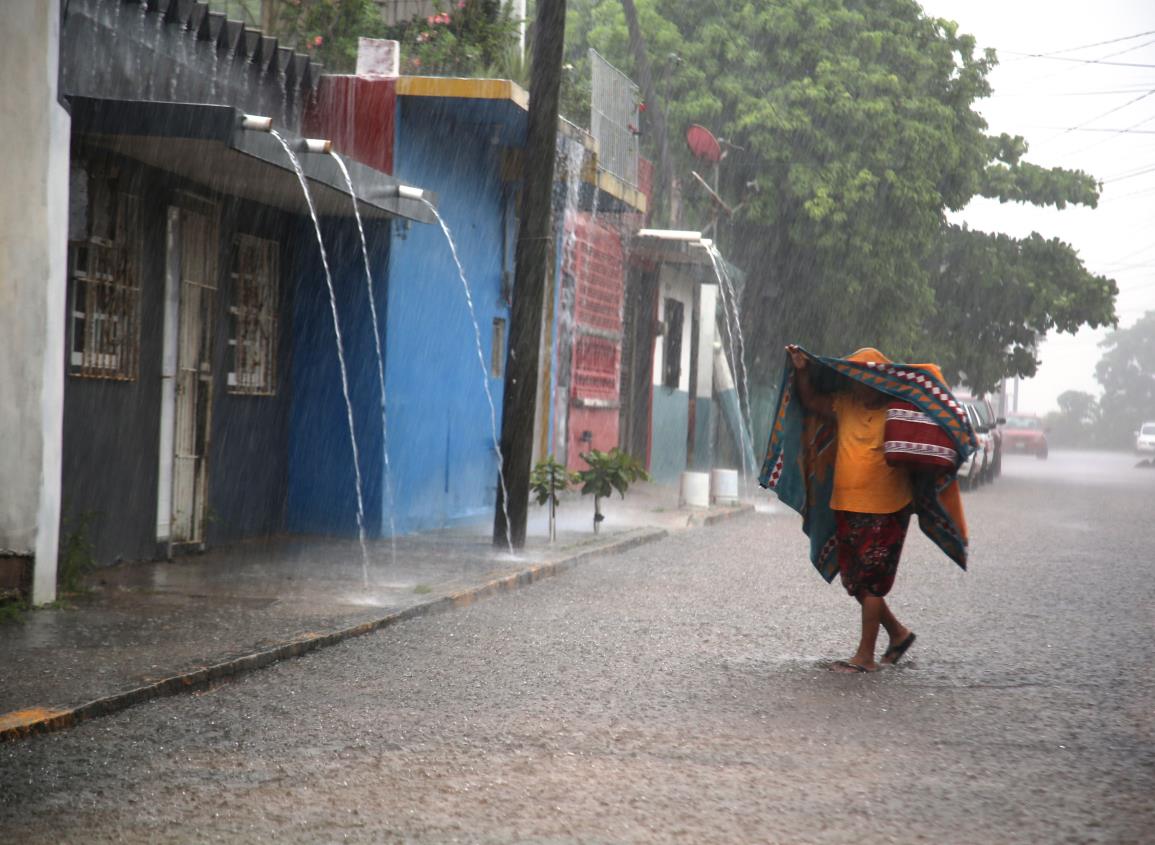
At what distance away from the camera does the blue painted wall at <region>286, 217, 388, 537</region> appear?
13.5 m

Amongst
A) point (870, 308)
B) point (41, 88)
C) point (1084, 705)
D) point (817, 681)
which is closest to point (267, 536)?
point (41, 88)

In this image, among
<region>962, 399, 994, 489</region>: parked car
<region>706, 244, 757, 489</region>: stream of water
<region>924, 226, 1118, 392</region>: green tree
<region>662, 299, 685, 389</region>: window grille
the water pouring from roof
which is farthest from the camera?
<region>924, 226, 1118, 392</region>: green tree

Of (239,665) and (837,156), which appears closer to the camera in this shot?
(239,665)

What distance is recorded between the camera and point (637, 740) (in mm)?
5941

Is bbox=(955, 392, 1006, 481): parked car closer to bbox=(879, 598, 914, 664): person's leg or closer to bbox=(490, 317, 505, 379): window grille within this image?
bbox=(490, 317, 505, 379): window grille

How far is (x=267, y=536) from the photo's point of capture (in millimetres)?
13250

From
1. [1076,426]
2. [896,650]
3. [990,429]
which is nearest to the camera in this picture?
[896,650]

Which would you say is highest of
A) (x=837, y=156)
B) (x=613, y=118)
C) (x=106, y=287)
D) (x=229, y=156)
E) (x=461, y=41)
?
(x=837, y=156)

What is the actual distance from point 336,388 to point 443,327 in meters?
1.66

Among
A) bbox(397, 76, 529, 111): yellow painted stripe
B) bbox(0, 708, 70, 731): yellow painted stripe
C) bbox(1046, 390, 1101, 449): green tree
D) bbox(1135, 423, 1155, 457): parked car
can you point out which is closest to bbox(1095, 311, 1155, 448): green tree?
bbox(1046, 390, 1101, 449): green tree

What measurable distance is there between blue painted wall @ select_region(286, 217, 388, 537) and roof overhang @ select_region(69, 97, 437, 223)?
47cm

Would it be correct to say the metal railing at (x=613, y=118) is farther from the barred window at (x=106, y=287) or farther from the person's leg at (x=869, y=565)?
the person's leg at (x=869, y=565)

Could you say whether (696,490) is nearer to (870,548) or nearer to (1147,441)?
(870,548)

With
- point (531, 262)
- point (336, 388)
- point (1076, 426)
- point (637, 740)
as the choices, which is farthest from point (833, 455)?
point (1076, 426)
